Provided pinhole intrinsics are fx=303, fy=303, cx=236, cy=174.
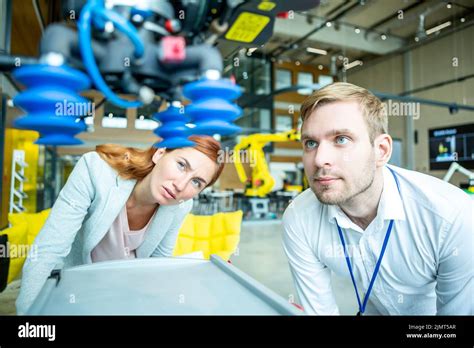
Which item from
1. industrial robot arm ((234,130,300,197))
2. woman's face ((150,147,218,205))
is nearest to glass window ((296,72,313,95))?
woman's face ((150,147,218,205))

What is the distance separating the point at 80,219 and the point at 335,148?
54 centimetres

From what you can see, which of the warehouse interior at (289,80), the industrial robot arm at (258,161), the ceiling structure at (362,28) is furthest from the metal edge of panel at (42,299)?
the industrial robot arm at (258,161)

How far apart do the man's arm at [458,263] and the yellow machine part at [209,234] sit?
81cm

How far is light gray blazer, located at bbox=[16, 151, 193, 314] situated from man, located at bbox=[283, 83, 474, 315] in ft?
1.30

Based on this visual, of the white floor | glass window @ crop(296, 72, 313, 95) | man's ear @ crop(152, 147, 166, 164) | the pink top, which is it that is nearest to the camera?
man's ear @ crop(152, 147, 166, 164)

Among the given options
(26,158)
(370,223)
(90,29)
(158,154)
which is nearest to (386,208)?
(370,223)

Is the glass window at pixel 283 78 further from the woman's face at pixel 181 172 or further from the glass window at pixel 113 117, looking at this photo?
the glass window at pixel 113 117

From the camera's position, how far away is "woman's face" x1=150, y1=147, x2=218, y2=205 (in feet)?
1.98

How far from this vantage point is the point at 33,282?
22.3 inches

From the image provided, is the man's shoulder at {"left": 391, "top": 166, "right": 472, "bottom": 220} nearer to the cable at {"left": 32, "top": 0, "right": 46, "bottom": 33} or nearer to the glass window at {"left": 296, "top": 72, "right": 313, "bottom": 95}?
the glass window at {"left": 296, "top": 72, "right": 313, "bottom": 95}

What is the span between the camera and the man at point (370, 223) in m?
0.53
